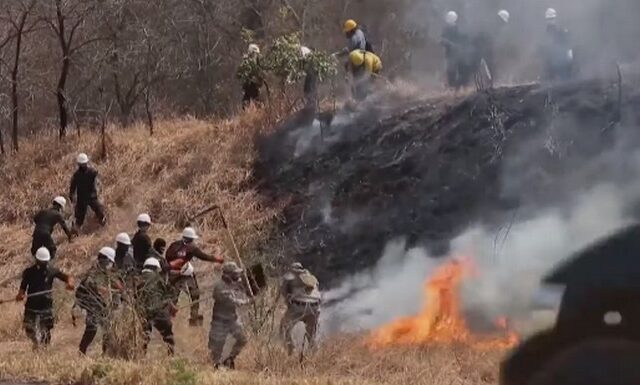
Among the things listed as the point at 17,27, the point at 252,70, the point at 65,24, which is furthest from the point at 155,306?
the point at 65,24

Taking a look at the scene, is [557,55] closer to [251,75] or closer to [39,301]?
[251,75]

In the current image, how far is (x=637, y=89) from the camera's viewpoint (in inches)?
626

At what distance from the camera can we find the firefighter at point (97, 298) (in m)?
10.9

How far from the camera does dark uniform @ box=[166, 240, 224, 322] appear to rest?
490 inches

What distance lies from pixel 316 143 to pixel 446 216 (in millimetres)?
3797

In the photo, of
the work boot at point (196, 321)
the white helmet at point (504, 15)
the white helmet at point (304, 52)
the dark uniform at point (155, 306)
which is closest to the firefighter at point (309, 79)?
the white helmet at point (304, 52)

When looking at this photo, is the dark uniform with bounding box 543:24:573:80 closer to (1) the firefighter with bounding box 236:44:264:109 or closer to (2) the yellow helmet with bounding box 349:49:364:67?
(2) the yellow helmet with bounding box 349:49:364:67

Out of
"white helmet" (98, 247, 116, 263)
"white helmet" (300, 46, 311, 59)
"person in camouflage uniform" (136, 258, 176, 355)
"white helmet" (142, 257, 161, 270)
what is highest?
"white helmet" (300, 46, 311, 59)

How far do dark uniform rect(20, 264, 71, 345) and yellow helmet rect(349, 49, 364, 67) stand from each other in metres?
7.57

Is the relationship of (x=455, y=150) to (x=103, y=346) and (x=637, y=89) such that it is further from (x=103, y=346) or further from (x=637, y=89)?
(x=103, y=346)

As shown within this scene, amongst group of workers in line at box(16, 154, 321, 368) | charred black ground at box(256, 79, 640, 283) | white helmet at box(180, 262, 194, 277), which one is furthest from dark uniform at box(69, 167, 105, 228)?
white helmet at box(180, 262, 194, 277)

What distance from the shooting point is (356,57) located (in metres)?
18.2

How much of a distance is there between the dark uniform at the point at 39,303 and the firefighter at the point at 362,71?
767cm

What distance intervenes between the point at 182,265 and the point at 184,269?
12 centimetres
